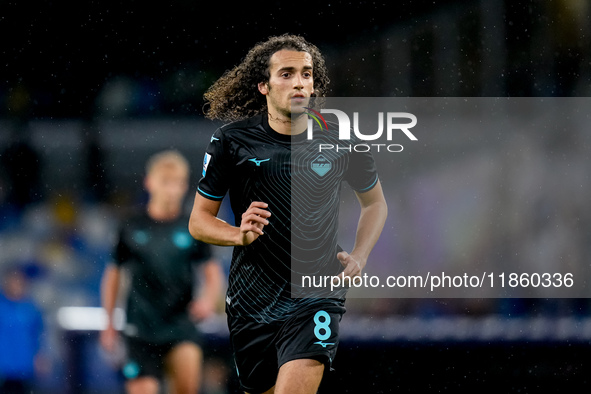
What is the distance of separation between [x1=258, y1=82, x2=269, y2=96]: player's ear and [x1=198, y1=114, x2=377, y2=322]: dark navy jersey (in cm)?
17

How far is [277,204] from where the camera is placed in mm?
2885

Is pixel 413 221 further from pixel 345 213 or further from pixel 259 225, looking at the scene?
pixel 259 225

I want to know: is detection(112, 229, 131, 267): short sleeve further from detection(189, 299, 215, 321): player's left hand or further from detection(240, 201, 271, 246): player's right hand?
detection(240, 201, 271, 246): player's right hand

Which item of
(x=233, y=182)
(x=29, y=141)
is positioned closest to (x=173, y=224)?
(x=233, y=182)

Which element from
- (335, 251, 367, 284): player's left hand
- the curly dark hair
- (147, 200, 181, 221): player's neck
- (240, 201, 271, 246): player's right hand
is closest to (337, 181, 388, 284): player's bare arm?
(335, 251, 367, 284): player's left hand

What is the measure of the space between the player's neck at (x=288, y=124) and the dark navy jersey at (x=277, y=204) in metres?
0.02

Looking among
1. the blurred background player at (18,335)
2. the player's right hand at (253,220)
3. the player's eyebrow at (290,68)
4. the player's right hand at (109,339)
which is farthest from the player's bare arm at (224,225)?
the blurred background player at (18,335)

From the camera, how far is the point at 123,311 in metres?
4.09

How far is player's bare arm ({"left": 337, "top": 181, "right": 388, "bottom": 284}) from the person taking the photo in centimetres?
269

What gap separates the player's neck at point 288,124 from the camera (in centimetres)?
299

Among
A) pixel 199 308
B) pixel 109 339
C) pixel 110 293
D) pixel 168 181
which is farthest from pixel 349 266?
pixel 168 181

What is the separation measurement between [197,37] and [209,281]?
1.56 meters

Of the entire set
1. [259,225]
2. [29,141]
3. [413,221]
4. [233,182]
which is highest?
[29,141]

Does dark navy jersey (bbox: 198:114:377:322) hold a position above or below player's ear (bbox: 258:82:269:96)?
below
